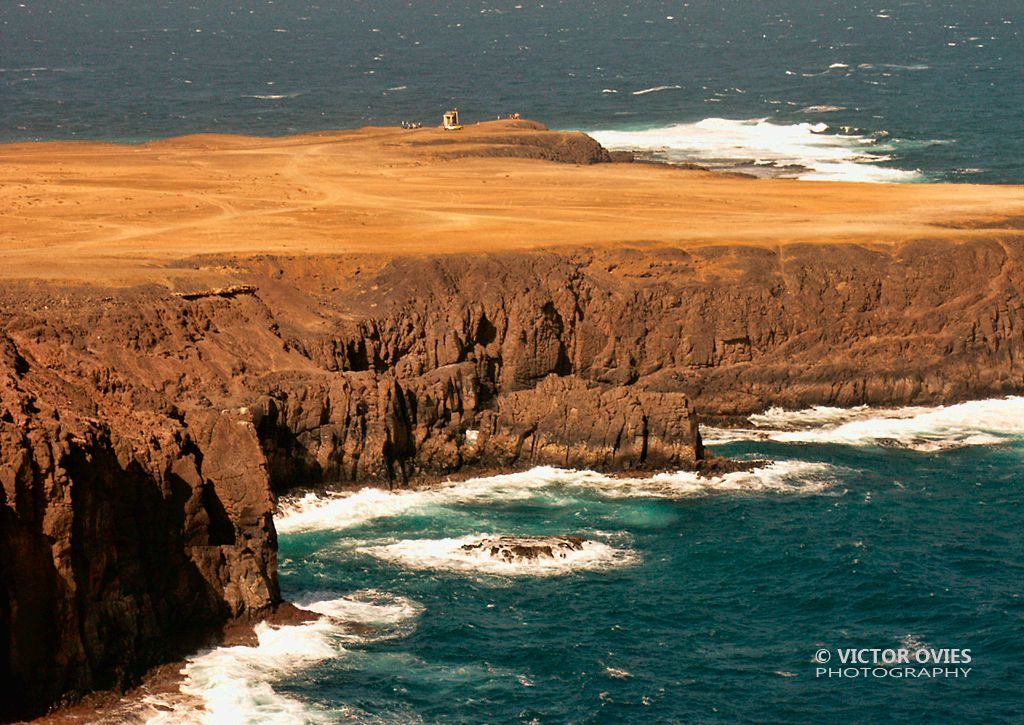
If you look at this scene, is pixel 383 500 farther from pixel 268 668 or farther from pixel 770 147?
pixel 770 147

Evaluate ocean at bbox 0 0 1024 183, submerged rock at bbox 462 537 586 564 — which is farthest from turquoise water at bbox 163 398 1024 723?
ocean at bbox 0 0 1024 183

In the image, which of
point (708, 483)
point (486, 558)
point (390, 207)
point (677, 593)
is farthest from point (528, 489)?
point (390, 207)

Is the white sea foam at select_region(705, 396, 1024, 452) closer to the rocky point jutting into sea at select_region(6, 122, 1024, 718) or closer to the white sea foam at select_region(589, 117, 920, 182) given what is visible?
the rocky point jutting into sea at select_region(6, 122, 1024, 718)

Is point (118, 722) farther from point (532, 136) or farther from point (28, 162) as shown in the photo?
point (532, 136)

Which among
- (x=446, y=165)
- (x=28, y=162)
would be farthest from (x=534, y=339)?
(x=28, y=162)

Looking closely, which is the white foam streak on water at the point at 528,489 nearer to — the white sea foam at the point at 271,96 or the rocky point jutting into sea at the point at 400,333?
the rocky point jutting into sea at the point at 400,333

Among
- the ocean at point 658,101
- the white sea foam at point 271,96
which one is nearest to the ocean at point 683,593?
the ocean at point 658,101
